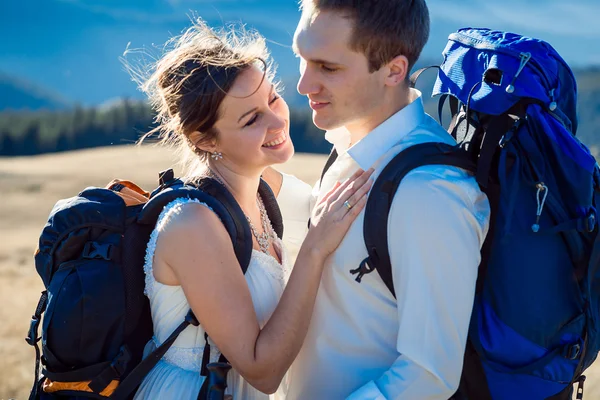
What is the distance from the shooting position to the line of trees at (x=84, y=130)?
116 ft

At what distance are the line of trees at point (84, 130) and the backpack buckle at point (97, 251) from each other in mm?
31483

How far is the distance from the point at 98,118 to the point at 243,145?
37.7 m

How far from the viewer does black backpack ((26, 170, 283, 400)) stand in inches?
111

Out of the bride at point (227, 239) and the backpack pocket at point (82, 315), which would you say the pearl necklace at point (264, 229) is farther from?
the backpack pocket at point (82, 315)

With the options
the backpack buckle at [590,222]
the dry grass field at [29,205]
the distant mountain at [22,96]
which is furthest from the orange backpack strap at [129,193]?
the distant mountain at [22,96]

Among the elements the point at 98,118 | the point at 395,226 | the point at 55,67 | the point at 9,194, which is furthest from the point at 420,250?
the point at 55,67

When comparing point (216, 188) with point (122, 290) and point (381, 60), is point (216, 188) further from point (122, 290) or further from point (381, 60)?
point (381, 60)

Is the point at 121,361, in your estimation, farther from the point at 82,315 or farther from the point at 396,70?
the point at 396,70

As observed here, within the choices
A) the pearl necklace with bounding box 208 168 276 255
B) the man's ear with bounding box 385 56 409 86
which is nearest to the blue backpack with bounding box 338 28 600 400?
the man's ear with bounding box 385 56 409 86

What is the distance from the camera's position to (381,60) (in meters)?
3.12

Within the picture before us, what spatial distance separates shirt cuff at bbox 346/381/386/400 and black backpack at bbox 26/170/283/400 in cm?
56

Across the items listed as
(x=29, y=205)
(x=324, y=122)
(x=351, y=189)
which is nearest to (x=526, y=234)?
(x=351, y=189)

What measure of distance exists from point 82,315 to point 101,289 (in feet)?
0.38

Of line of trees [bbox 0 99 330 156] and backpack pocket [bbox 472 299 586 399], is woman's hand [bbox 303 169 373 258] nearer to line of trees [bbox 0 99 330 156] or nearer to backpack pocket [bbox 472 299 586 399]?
backpack pocket [bbox 472 299 586 399]
